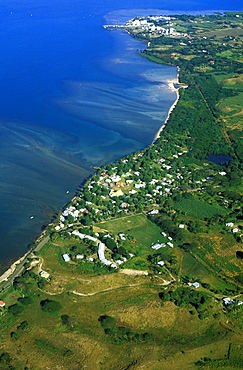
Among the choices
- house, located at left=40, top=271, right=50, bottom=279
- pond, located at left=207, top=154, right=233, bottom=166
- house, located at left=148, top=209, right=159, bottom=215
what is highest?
pond, located at left=207, top=154, right=233, bottom=166

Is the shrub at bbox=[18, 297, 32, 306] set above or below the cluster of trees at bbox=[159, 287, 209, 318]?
below

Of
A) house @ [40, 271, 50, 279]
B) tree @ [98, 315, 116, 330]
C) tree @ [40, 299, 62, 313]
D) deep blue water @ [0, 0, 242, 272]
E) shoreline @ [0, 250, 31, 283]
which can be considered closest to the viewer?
tree @ [98, 315, 116, 330]

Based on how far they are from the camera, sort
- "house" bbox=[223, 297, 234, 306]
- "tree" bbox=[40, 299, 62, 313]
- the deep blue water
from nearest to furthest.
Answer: "tree" bbox=[40, 299, 62, 313], "house" bbox=[223, 297, 234, 306], the deep blue water

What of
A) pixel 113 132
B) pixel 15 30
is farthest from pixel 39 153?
pixel 15 30

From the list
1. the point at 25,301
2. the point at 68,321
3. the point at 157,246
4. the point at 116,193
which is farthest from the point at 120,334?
Result: the point at 116,193

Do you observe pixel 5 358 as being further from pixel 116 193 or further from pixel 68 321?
pixel 116 193

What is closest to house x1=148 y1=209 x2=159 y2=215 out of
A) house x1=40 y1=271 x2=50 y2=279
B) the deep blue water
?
the deep blue water

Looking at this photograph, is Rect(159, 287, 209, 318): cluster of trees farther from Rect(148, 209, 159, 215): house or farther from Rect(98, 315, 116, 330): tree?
Rect(148, 209, 159, 215): house

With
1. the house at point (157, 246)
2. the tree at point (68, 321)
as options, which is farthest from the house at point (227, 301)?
the tree at point (68, 321)
